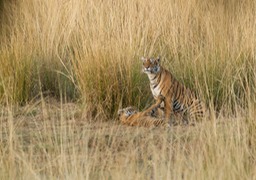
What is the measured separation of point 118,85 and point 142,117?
508 mm

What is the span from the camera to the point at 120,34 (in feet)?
26.6

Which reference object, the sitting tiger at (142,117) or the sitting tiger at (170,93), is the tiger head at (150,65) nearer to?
the sitting tiger at (170,93)

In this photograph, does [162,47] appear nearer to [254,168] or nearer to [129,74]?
[129,74]

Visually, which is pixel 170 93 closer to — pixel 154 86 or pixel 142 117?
pixel 154 86

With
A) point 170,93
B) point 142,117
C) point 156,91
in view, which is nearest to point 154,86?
point 156,91

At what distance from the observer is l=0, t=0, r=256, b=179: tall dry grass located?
5164 mm

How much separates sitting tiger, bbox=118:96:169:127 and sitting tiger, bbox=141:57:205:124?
0.28ft

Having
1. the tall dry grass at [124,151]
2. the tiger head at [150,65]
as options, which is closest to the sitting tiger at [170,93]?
the tiger head at [150,65]

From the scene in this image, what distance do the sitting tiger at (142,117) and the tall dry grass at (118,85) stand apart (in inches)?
4.1

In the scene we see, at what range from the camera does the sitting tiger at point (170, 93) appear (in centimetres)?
698

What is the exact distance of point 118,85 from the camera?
7.28 metres

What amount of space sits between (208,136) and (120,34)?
2.97 m

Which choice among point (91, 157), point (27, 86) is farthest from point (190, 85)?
point (91, 157)

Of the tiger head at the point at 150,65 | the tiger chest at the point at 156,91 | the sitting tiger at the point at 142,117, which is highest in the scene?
the tiger head at the point at 150,65
